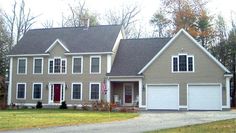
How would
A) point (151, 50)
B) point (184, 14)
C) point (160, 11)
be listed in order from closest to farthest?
point (151, 50) < point (184, 14) < point (160, 11)

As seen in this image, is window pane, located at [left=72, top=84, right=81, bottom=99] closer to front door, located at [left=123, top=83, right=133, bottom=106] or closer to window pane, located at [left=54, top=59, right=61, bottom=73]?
window pane, located at [left=54, top=59, right=61, bottom=73]

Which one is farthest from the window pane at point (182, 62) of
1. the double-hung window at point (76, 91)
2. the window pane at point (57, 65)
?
the window pane at point (57, 65)

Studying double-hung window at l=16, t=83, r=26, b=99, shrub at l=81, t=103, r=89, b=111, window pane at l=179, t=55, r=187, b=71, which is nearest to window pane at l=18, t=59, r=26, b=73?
double-hung window at l=16, t=83, r=26, b=99

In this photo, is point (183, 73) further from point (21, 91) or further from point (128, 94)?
point (21, 91)

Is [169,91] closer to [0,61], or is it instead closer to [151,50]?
[151,50]

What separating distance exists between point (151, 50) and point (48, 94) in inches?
450

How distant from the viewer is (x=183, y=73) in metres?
35.0

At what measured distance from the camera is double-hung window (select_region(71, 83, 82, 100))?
127 feet

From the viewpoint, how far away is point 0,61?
5128cm

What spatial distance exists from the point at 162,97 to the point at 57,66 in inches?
456

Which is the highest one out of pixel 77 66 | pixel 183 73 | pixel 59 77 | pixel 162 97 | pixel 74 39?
pixel 74 39

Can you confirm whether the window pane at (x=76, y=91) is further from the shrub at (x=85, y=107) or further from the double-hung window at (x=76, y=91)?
the shrub at (x=85, y=107)

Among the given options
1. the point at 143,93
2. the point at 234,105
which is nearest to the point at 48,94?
the point at 143,93

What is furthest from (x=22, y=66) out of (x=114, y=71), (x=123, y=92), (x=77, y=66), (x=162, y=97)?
(x=162, y=97)
